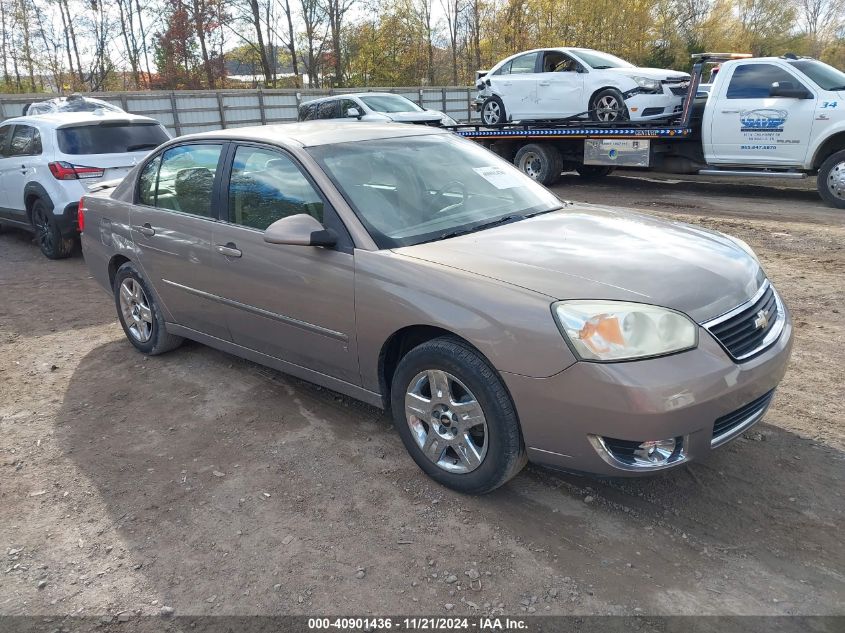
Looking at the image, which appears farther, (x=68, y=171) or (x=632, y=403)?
(x=68, y=171)

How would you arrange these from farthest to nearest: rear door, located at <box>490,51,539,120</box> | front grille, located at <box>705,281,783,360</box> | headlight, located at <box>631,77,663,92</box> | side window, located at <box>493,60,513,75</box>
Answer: side window, located at <box>493,60,513,75</box> < rear door, located at <box>490,51,539,120</box> < headlight, located at <box>631,77,663,92</box> < front grille, located at <box>705,281,783,360</box>

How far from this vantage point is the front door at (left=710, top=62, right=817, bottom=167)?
1013 cm

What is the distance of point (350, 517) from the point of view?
10.5ft

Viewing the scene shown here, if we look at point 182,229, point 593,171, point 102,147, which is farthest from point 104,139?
point 593,171

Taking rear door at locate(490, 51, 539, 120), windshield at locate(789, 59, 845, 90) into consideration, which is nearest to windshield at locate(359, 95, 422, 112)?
rear door at locate(490, 51, 539, 120)

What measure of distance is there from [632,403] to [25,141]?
353 inches

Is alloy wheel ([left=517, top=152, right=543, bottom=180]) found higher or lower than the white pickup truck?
lower

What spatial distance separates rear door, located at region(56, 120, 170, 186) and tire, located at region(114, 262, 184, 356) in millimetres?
3551

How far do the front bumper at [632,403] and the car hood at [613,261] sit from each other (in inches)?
10.3

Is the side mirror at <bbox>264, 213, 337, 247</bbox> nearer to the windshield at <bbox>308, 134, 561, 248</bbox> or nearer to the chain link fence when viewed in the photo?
the windshield at <bbox>308, 134, 561, 248</bbox>

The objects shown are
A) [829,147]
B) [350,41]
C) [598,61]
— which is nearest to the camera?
[829,147]

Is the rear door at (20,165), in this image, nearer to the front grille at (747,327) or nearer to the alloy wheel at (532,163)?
the front grille at (747,327)

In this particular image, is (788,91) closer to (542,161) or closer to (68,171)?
(542,161)

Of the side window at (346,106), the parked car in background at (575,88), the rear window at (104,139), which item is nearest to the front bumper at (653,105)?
the parked car in background at (575,88)
